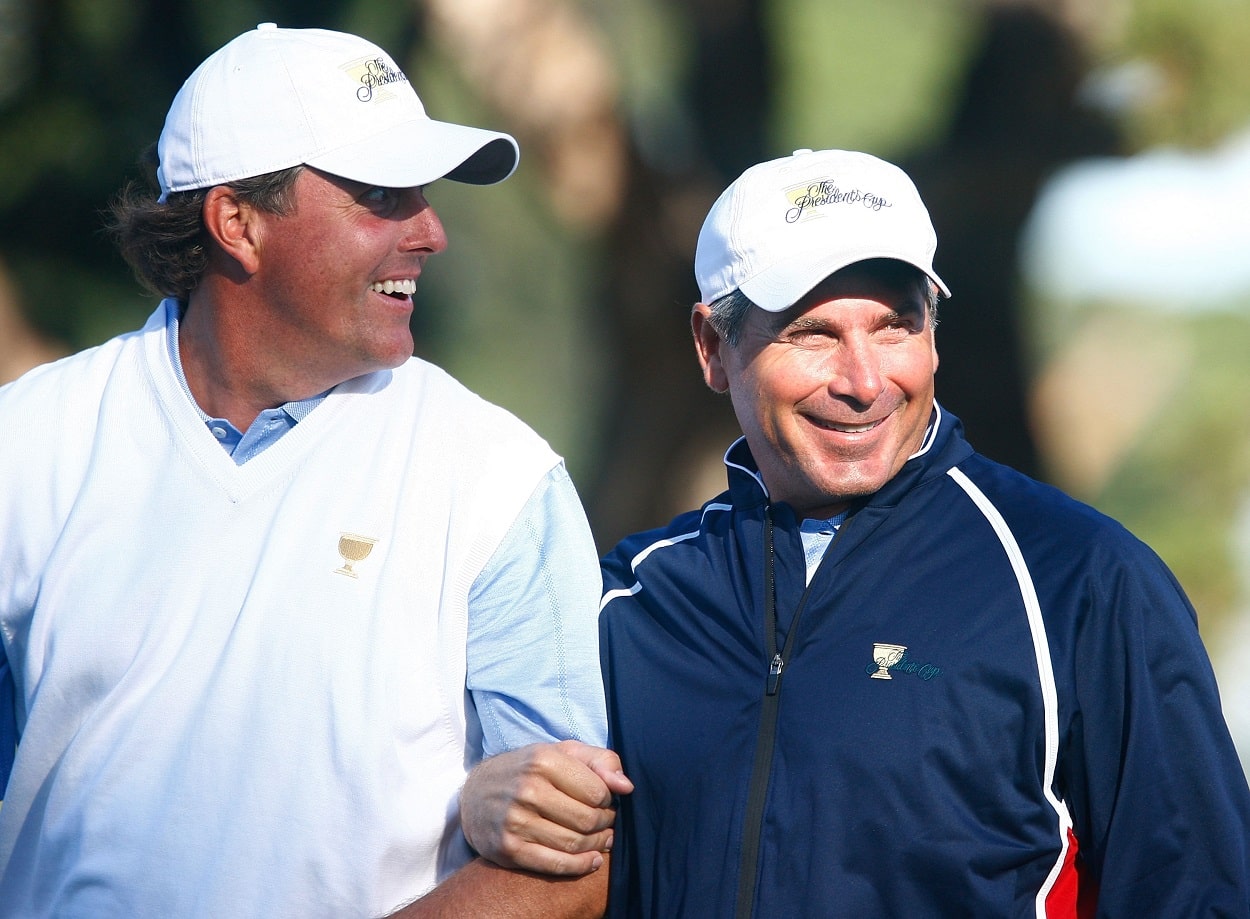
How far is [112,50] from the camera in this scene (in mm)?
5965

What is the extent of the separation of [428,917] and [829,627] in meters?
0.64

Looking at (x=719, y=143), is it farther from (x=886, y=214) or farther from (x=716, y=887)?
(x=716, y=887)

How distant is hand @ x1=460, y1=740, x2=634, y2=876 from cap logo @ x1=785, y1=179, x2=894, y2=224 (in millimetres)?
770

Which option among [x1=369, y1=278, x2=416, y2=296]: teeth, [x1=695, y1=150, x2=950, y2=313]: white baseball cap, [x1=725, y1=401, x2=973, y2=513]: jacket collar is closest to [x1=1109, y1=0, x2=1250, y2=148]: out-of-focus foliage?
[x1=695, y1=150, x2=950, y2=313]: white baseball cap

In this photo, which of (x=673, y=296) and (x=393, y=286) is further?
(x=673, y=296)

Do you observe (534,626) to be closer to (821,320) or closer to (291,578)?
(291,578)

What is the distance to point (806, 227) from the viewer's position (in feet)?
6.13

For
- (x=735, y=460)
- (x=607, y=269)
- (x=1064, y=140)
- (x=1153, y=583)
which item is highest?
(x=1064, y=140)

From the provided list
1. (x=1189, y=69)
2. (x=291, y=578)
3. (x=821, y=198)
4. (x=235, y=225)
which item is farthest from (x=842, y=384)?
(x=1189, y=69)

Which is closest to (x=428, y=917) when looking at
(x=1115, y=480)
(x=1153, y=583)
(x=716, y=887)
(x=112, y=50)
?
(x=716, y=887)

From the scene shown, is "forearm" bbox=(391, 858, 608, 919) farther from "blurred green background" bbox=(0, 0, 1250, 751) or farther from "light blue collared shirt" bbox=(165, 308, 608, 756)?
"blurred green background" bbox=(0, 0, 1250, 751)

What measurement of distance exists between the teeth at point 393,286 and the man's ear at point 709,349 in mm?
428

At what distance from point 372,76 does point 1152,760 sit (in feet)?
4.73

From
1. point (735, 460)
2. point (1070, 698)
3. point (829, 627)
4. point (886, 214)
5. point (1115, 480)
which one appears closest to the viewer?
point (1070, 698)
